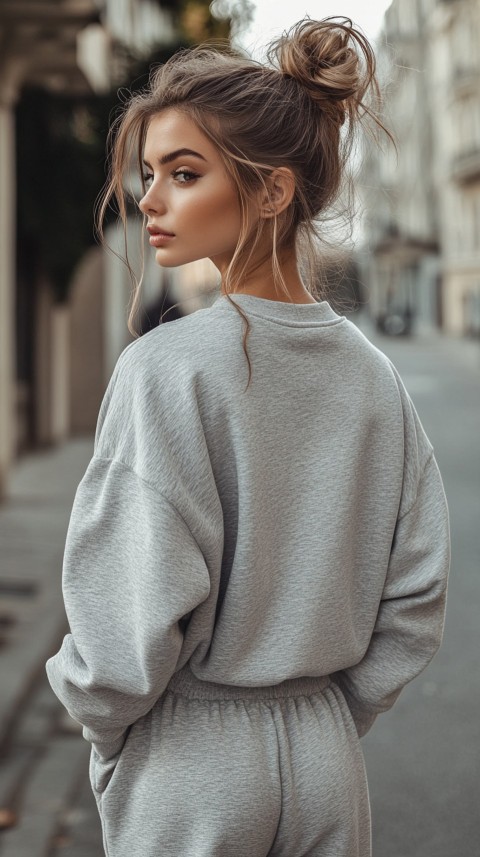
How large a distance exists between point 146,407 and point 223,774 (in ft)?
1.61

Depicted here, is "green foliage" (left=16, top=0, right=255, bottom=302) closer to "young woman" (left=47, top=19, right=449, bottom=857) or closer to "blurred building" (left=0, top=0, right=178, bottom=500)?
"blurred building" (left=0, top=0, right=178, bottom=500)

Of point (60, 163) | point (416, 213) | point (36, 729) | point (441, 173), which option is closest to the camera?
point (36, 729)

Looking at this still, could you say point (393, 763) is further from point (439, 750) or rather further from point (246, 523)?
point (246, 523)

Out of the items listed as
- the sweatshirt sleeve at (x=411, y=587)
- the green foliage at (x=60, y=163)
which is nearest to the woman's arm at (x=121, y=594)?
the sweatshirt sleeve at (x=411, y=587)

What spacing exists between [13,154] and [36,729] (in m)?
8.45

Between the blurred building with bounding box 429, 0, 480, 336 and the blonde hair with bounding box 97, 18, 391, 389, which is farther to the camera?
the blurred building with bounding box 429, 0, 480, 336

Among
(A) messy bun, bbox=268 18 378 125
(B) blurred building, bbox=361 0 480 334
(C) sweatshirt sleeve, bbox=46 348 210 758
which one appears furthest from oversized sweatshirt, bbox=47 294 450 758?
(B) blurred building, bbox=361 0 480 334

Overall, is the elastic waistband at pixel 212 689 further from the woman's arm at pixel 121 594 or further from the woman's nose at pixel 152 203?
the woman's nose at pixel 152 203

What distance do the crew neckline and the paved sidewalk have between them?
2194mm

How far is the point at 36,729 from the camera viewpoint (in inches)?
160

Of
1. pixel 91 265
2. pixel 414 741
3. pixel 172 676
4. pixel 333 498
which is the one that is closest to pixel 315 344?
pixel 333 498

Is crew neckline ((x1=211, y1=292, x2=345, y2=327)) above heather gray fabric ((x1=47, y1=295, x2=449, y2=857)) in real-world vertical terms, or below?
above

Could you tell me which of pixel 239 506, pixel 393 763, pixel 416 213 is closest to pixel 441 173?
pixel 416 213

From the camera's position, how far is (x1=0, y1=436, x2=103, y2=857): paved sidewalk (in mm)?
3225
